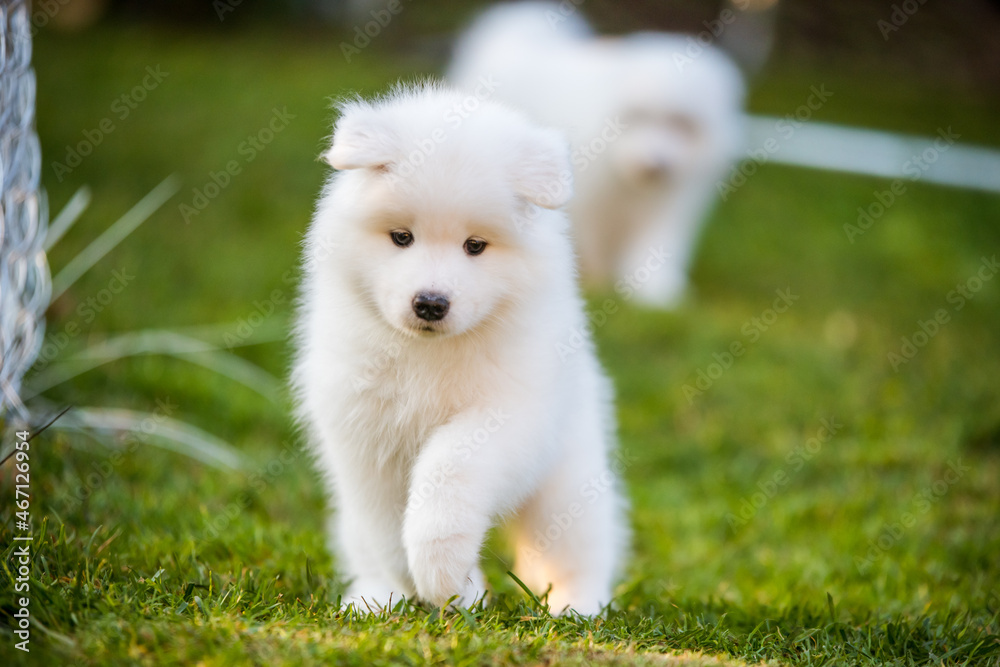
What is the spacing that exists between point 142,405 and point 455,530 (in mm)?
2465

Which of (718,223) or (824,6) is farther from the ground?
(824,6)

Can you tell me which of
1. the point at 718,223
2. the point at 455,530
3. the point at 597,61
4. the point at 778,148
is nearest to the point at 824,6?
the point at 778,148

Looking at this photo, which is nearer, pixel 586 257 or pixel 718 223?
pixel 586 257

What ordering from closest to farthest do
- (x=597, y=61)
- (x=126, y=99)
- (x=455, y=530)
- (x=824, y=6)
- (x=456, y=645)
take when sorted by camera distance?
(x=456, y=645) < (x=455, y=530) < (x=597, y=61) < (x=126, y=99) < (x=824, y=6)

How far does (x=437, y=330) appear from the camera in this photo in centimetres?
232

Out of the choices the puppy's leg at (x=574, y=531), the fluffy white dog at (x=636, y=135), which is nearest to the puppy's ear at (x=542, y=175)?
the puppy's leg at (x=574, y=531)

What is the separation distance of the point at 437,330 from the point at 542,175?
1.59 ft

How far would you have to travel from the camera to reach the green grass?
224 cm

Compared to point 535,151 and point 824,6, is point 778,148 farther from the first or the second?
point 535,151

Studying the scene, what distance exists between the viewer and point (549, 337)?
2.57 metres

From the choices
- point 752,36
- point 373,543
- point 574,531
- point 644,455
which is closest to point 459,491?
point 373,543

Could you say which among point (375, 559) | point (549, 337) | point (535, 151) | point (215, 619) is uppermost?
point (535, 151)

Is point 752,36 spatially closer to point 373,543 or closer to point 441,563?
point 373,543

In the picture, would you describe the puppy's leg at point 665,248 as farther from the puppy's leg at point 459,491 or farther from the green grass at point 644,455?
the puppy's leg at point 459,491
